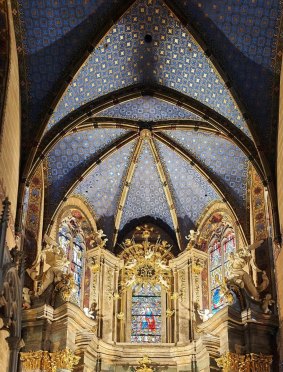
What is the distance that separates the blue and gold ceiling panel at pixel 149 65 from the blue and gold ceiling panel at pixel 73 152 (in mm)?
1597

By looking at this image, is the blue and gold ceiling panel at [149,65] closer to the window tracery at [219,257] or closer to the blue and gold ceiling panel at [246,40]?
the blue and gold ceiling panel at [246,40]

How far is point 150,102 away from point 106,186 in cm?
335

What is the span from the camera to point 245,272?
63.9 ft

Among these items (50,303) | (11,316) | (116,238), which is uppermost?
(116,238)

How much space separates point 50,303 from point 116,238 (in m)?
4.37

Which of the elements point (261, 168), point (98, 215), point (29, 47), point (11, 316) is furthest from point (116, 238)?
point (11, 316)

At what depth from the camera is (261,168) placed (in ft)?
62.8

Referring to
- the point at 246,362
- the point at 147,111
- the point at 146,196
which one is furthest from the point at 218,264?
the point at 147,111

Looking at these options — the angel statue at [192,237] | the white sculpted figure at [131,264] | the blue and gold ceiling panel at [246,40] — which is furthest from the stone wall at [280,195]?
the white sculpted figure at [131,264]

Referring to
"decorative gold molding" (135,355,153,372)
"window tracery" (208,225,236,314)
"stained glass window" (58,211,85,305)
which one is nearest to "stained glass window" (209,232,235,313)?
"window tracery" (208,225,236,314)

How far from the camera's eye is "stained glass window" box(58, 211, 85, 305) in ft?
71.5

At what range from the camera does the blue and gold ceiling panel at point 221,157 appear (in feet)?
69.8

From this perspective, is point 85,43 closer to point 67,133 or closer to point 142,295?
point 67,133

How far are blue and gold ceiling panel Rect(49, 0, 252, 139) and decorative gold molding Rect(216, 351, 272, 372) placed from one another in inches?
231
